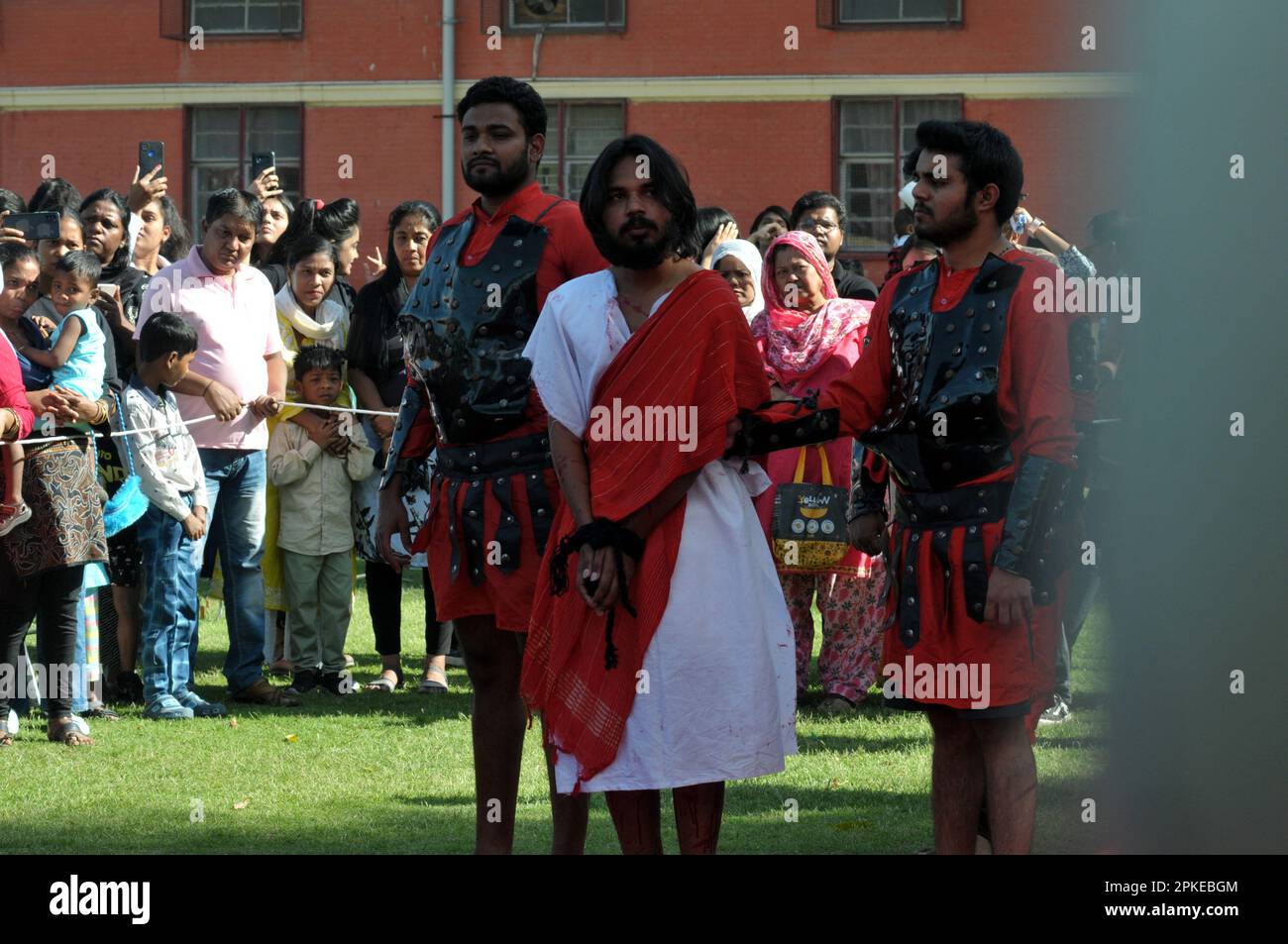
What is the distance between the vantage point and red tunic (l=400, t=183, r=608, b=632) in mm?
4785

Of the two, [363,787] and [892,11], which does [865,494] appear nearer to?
[363,787]

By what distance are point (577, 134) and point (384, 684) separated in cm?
1885

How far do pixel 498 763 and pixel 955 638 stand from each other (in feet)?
4.35

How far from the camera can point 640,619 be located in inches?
165

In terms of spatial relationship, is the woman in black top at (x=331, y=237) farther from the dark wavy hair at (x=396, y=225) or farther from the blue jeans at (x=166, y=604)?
the blue jeans at (x=166, y=604)

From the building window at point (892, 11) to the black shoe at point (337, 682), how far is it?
62.1 ft

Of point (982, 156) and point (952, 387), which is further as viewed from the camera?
point (982, 156)

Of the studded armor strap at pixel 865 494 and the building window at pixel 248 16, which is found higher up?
Result: the building window at pixel 248 16

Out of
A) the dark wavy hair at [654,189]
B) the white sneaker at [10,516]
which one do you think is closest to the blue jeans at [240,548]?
the white sneaker at [10,516]

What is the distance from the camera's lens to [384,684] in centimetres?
868

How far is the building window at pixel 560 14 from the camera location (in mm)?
26172

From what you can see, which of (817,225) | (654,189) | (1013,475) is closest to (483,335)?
(654,189)

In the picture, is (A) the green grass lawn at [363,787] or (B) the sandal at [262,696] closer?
(A) the green grass lawn at [363,787]
